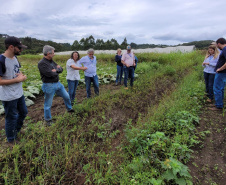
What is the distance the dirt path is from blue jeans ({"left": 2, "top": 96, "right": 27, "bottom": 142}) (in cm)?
314

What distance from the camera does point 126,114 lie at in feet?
13.2

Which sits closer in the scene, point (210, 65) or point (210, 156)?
point (210, 156)

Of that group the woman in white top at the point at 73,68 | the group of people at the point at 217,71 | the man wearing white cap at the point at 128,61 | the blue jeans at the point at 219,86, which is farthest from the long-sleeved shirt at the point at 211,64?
the woman in white top at the point at 73,68

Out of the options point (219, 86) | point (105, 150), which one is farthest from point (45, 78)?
point (219, 86)

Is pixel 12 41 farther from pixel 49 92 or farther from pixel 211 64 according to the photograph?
pixel 211 64

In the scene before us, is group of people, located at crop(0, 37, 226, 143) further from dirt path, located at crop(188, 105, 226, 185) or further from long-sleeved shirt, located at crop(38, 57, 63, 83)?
dirt path, located at crop(188, 105, 226, 185)

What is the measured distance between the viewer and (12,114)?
8.64 feet

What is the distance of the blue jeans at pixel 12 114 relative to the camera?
257 cm

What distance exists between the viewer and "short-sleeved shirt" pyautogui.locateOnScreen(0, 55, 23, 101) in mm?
2355

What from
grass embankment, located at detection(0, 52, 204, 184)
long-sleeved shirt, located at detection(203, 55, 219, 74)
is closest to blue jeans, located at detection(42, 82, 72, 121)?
grass embankment, located at detection(0, 52, 204, 184)

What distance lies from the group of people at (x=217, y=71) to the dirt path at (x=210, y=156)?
0.77 m

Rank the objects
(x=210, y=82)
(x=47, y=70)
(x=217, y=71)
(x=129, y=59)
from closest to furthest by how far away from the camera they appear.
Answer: (x=47, y=70), (x=217, y=71), (x=210, y=82), (x=129, y=59)

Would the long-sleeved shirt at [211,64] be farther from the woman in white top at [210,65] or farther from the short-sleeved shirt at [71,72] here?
the short-sleeved shirt at [71,72]

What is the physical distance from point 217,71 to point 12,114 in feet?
15.8
